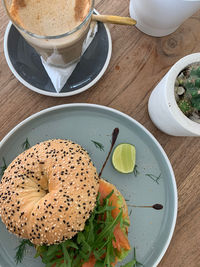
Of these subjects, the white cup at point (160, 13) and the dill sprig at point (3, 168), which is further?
the dill sprig at point (3, 168)

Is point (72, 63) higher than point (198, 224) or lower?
higher

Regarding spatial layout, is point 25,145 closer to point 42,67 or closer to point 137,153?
point 42,67

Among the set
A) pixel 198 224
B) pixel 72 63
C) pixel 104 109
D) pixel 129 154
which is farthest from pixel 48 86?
pixel 198 224

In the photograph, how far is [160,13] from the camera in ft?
3.21

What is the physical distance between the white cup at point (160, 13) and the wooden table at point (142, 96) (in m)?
0.05

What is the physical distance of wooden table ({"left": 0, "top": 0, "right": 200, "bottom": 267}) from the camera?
1.13 meters

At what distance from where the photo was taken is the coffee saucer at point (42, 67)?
1084mm

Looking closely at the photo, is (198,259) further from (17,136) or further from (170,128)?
(17,136)

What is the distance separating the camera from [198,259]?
1121 mm

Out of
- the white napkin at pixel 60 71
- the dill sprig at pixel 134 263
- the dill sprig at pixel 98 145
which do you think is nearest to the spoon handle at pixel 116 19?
the white napkin at pixel 60 71

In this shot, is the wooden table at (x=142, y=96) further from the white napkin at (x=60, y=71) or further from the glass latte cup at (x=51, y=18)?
the glass latte cup at (x=51, y=18)

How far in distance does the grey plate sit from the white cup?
365 mm

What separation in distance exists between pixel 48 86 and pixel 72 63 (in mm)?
131

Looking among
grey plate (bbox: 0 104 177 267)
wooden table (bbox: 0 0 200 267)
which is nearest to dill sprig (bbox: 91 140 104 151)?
grey plate (bbox: 0 104 177 267)
